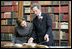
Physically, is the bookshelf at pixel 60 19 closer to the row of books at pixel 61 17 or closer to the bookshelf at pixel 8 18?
the row of books at pixel 61 17

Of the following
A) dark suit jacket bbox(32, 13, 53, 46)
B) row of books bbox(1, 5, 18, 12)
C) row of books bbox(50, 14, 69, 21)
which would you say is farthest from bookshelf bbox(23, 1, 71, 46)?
dark suit jacket bbox(32, 13, 53, 46)

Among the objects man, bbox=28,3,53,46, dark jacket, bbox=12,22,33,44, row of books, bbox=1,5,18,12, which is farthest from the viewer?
row of books, bbox=1,5,18,12

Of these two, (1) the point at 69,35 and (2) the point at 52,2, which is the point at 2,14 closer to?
(2) the point at 52,2

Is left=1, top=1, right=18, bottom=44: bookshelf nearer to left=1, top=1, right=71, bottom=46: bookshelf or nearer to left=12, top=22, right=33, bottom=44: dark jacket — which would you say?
left=1, top=1, right=71, bottom=46: bookshelf

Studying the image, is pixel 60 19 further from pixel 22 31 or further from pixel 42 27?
pixel 22 31

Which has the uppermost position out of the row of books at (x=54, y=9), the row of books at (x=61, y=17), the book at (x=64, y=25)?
the row of books at (x=54, y=9)

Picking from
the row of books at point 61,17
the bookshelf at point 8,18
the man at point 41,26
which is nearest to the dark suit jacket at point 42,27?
the man at point 41,26

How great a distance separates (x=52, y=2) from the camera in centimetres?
467

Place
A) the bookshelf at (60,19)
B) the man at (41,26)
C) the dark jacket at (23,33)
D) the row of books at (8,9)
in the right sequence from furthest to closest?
the row of books at (8,9) < the bookshelf at (60,19) < the man at (41,26) < the dark jacket at (23,33)

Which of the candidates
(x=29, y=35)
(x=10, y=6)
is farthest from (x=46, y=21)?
(x=10, y=6)

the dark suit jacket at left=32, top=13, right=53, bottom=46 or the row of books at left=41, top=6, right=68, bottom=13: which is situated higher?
the row of books at left=41, top=6, right=68, bottom=13

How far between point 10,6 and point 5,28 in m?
0.72

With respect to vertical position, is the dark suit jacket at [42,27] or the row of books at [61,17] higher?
the row of books at [61,17]

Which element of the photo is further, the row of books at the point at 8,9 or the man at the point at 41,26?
the row of books at the point at 8,9
